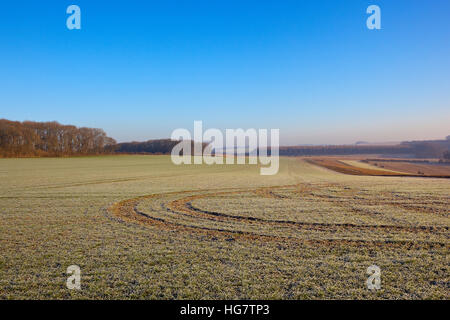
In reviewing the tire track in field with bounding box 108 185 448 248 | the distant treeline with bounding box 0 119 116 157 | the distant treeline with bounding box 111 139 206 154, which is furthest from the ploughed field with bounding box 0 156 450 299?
the distant treeline with bounding box 111 139 206 154

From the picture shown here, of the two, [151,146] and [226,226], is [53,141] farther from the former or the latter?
[226,226]

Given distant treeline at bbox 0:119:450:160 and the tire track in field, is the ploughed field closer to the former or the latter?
the tire track in field

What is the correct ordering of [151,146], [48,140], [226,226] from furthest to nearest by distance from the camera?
[151,146] < [48,140] < [226,226]

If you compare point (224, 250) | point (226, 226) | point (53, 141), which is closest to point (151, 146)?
point (53, 141)

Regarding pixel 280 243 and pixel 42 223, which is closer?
pixel 280 243
